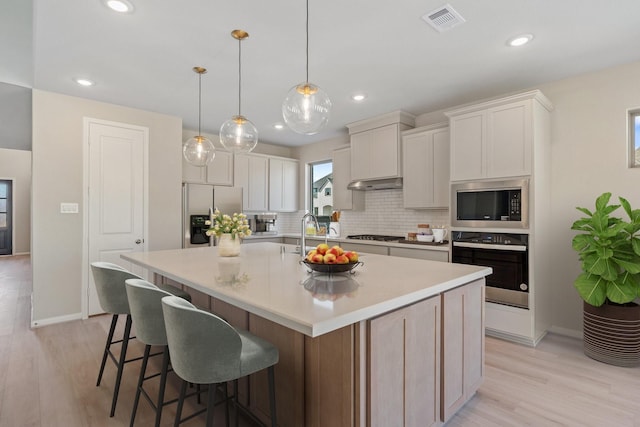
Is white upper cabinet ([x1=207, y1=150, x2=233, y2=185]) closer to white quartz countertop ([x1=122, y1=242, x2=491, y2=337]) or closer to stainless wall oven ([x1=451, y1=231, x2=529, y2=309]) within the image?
white quartz countertop ([x1=122, y1=242, x2=491, y2=337])

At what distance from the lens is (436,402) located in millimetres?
1849

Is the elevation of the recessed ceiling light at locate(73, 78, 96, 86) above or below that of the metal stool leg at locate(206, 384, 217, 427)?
above

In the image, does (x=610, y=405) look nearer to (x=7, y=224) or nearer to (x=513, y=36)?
(x=513, y=36)

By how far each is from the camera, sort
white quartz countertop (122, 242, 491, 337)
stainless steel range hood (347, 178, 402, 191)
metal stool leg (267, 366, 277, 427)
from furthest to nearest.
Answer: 1. stainless steel range hood (347, 178, 402, 191)
2. metal stool leg (267, 366, 277, 427)
3. white quartz countertop (122, 242, 491, 337)

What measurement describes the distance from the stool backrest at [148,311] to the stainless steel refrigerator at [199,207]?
3181 millimetres

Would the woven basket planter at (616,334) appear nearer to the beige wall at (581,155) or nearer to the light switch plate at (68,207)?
the beige wall at (581,155)

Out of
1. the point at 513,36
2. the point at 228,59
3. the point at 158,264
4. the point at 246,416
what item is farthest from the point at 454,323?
the point at 228,59

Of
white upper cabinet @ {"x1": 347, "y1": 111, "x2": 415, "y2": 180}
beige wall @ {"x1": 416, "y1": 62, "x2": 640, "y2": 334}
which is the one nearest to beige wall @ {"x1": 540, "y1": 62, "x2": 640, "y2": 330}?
beige wall @ {"x1": 416, "y1": 62, "x2": 640, "y2": 334}

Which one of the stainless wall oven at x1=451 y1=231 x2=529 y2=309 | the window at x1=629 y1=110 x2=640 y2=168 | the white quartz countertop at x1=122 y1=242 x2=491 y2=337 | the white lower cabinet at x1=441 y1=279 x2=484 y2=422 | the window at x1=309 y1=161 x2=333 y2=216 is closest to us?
the white quartz countertop at x1=122 y1=242 x2=491 y2=337

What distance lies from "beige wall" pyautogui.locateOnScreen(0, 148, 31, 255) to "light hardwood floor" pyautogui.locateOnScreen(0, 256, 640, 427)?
896 cm

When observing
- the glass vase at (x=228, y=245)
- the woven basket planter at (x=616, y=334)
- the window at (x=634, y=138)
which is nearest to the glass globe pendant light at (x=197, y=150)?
the glass vase at (x=228, y=245)

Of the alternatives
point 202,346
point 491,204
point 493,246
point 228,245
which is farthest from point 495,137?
point 202,346

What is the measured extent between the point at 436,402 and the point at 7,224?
13.0 meters

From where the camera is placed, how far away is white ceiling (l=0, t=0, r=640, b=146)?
2.30 metres
